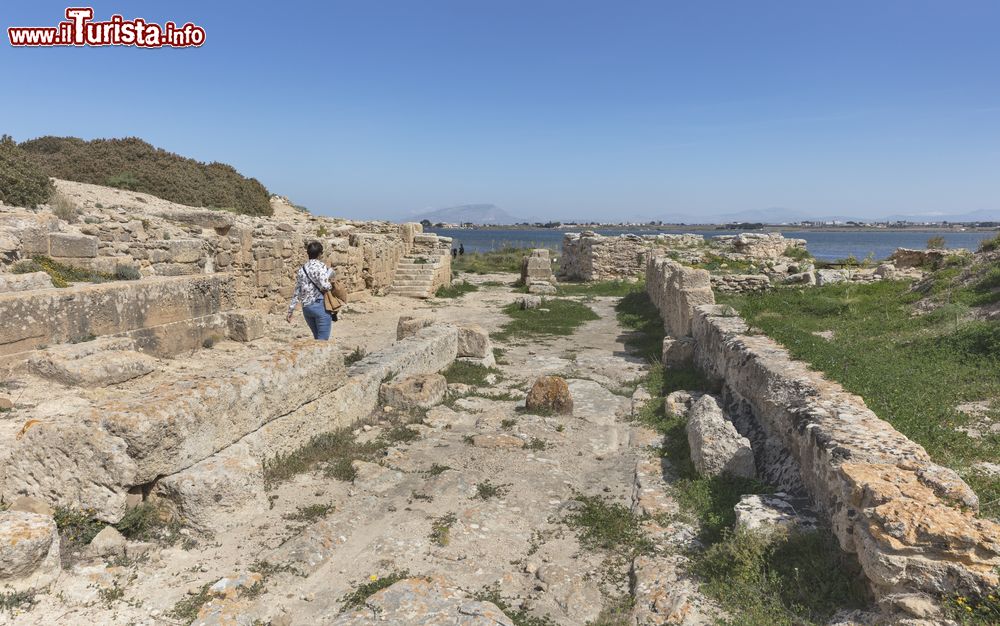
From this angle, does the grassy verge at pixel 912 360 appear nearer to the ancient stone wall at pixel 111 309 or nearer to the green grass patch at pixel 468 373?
the green grass patch at pixel 468 373

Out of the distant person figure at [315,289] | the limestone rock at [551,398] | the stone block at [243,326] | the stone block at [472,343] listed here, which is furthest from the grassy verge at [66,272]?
the limestone rock at [551,398]

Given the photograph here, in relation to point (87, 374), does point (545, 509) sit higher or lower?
lower

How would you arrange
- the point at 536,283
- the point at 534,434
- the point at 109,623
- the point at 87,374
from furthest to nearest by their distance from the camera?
the point at 536,283 < the point at 534,434 < the point at 87,374 < the point at 109,623

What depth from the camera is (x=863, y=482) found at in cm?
326

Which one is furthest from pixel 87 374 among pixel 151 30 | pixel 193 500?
pixel 151 30

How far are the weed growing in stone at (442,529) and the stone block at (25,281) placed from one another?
4.71 m

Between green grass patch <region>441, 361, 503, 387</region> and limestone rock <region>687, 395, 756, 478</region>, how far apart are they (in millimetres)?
3776

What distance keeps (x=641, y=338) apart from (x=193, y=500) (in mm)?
9829

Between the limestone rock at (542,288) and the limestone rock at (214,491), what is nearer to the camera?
the limestone rock at (214,491)

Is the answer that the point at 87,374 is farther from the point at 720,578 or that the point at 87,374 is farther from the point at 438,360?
the point at 720,578

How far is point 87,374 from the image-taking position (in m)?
5.07

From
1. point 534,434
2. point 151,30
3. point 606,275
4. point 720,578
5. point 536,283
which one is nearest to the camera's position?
point 720,578

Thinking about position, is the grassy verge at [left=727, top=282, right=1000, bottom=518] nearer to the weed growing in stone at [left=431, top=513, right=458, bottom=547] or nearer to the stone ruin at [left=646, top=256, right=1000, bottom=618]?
the stone ruin at [left=646, top=256, right=1000, bottom=618]

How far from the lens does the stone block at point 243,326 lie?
310 inches
